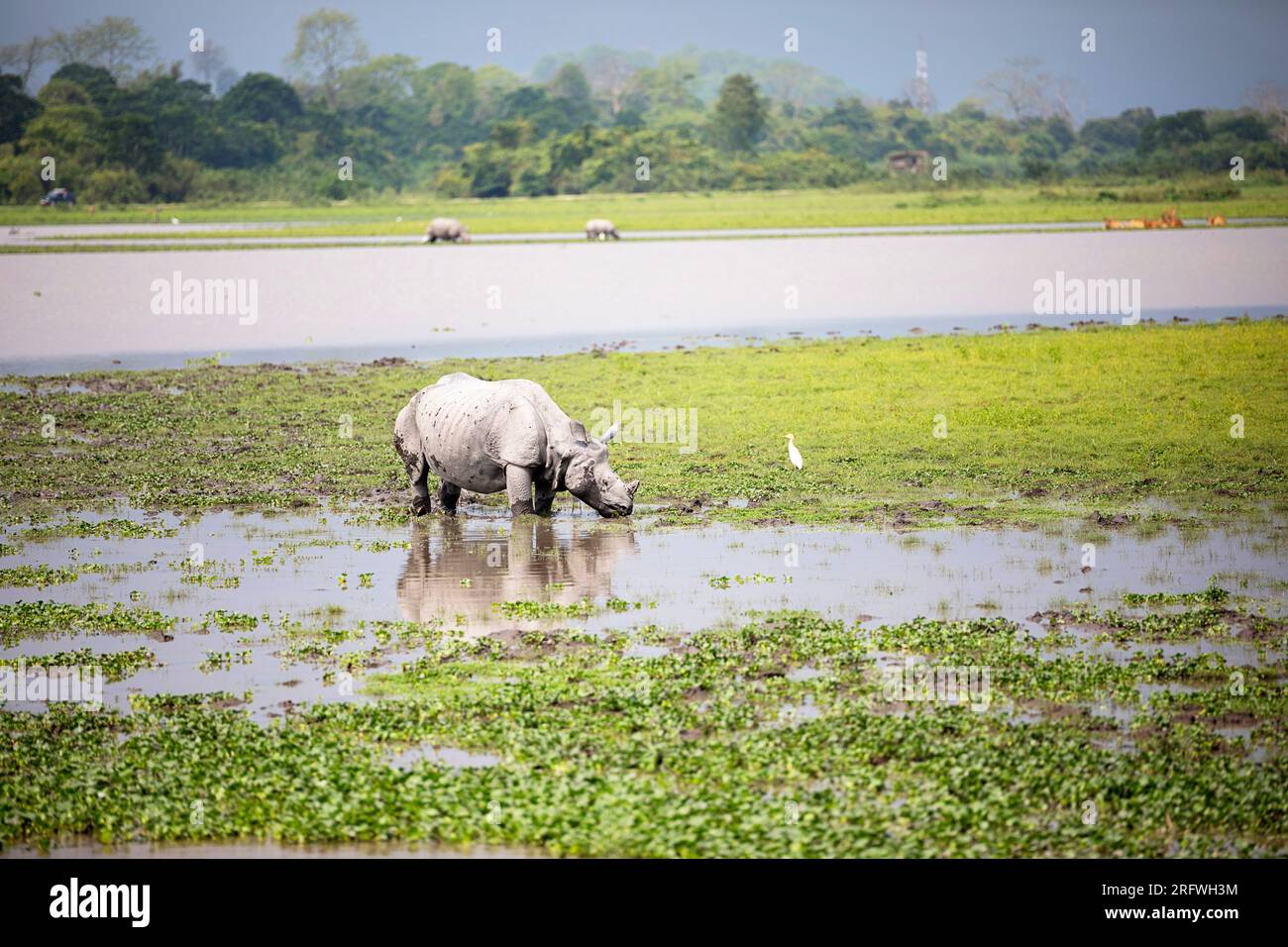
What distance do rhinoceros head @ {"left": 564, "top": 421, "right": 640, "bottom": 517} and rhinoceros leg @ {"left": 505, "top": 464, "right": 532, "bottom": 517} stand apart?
43 centimetres

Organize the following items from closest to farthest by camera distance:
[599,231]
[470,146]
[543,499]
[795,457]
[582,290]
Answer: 1. [543,499]
2. [795,457]
3. [582,290]
4. [599,231]
5. [470,146]

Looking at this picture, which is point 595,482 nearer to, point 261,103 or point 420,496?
point 420,496

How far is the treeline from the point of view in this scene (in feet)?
342

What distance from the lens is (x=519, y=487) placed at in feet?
59.1

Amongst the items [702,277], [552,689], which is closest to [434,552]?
[552,689]

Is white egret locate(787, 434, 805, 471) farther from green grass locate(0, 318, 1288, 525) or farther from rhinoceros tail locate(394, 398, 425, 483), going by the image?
rhinoceros tail locate(394, 398, 425, 483)

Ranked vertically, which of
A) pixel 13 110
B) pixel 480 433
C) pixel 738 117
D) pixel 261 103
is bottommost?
pixel 480 433

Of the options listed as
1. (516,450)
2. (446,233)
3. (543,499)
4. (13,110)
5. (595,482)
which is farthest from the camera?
(13,110)

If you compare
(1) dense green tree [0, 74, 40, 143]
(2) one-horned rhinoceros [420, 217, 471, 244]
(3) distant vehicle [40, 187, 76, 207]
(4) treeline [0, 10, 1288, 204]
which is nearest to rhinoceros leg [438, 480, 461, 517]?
(2) one-horned rhinoceros [420, 217, 471, 244]

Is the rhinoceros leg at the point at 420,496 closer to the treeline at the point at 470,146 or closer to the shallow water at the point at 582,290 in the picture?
the shallow water at the point at 582,290

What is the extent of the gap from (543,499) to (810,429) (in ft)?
19.1

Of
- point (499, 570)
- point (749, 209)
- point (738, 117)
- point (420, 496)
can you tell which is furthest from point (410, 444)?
point (738, 117)
